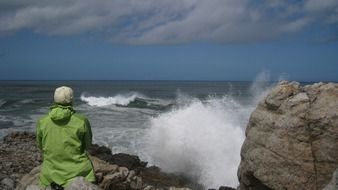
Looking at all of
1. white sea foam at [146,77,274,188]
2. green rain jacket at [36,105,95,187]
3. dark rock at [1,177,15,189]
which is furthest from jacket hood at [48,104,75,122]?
white sea foam at [146,77,274,188]

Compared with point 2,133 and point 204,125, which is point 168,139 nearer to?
point 204,125

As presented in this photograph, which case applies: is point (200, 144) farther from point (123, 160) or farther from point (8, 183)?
point (8, 183)

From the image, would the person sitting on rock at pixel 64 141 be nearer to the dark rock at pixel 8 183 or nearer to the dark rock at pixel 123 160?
the dark rock at pixel 8 183

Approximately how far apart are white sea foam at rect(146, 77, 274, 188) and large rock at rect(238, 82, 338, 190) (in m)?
5.46

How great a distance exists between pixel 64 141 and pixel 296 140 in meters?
3.16

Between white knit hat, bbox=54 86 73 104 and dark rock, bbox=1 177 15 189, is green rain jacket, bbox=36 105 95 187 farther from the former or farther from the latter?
dark rock, bbox=1 177 15 189

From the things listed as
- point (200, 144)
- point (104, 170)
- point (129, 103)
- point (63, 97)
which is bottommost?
point (129, 103)

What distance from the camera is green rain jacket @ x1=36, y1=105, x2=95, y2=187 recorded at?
4922 millimetres

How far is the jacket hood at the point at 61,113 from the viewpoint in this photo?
4867 mm

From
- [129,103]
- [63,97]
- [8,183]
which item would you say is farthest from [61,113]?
[129,103]

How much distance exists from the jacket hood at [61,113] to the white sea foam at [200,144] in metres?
7.72

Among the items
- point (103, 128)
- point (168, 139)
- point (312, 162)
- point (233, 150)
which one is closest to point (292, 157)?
point (312, 162)

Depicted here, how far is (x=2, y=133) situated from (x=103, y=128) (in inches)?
162

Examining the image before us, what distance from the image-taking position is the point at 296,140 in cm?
643
